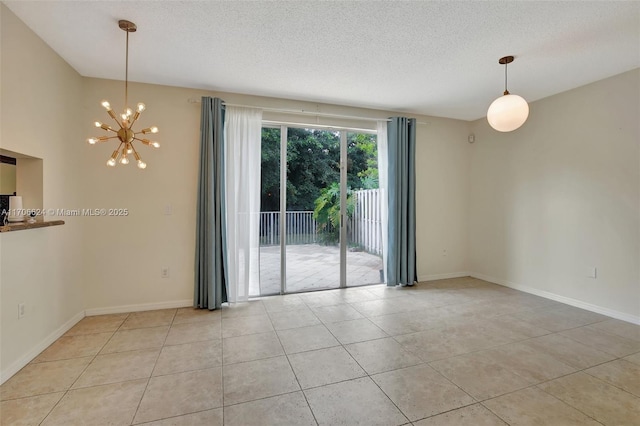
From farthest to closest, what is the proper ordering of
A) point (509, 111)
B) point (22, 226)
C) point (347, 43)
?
point (509, 111) → point (347, 43) → point (22, 226)

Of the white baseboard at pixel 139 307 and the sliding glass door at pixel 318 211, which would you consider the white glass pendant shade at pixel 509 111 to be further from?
the white baseboard at pixel 139 307

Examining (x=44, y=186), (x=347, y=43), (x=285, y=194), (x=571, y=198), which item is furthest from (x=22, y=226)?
(x=571, y=198)

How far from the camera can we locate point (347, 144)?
425 cm

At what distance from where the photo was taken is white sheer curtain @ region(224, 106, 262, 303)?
138 inches

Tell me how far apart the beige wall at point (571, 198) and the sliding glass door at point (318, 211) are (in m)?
1.89

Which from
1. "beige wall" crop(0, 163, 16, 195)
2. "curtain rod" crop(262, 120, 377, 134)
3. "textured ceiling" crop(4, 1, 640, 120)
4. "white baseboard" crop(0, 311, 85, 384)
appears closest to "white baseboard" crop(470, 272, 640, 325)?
"textured ceiling" crop(4, 1, 640, 120)

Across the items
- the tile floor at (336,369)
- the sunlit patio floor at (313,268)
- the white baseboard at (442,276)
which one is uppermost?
the sunlit patio floor at (313,268)

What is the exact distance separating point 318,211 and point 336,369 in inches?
90.0

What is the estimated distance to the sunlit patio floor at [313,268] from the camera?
393 cm

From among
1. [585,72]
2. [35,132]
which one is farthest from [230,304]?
[585,72]

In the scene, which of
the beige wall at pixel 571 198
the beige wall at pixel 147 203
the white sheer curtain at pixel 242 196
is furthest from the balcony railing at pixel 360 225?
the beige wall at pixel 571 198

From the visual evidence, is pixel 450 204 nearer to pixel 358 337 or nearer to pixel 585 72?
pixel 585 72

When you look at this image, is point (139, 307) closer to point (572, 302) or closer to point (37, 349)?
point (37, 349)

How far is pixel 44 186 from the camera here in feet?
8.28
